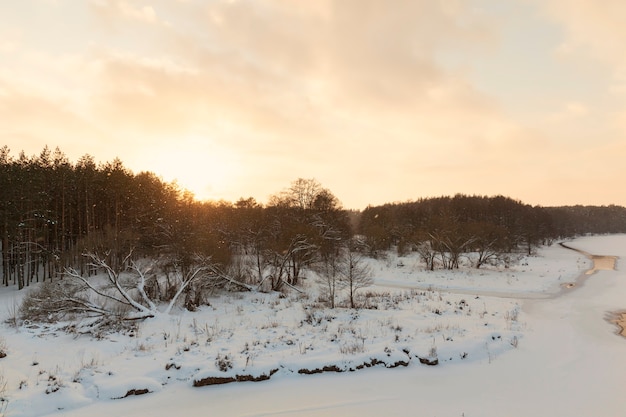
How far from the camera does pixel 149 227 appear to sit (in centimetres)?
4162

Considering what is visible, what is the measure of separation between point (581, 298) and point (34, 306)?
124 ft

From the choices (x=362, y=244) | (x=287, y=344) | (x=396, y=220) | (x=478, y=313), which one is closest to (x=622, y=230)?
(x=396, y=220)

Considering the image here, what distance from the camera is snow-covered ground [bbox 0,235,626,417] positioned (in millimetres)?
9203

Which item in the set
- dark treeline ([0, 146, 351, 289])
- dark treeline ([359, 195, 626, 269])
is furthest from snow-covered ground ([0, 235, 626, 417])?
dark treeline ([359, 195, 626, 269])

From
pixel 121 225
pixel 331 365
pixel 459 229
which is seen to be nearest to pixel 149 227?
pixel 121 225

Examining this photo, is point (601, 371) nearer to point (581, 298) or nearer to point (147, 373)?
point (147, 373)

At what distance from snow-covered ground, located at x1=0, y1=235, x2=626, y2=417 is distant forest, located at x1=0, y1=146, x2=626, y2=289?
30.4 feet

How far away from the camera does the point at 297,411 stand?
8.84 metres

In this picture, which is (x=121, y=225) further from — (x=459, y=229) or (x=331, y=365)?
(x=459, y=229)

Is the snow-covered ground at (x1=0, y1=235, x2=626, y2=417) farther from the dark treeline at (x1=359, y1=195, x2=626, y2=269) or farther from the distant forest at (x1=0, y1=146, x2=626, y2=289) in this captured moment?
the dark treeline at (x1=359, y1=195, x2=626, y2=269)

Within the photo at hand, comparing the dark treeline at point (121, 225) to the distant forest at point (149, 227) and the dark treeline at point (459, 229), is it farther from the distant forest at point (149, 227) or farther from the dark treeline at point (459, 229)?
the dark treeline at point (459, 229)

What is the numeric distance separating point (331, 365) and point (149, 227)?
36.3 metres

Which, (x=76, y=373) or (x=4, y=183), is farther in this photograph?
(x=4, y=183)

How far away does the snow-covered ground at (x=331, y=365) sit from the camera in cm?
920
